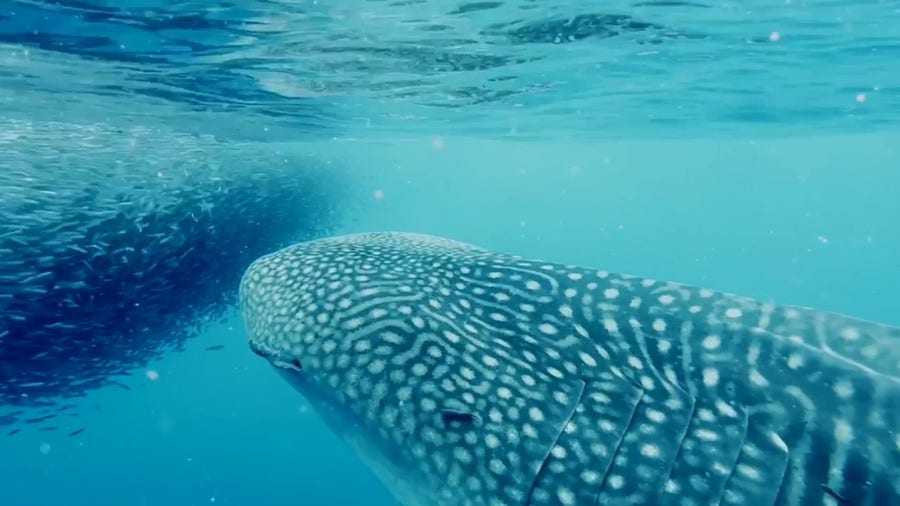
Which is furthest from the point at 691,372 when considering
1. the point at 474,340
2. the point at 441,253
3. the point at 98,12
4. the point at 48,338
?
the point at 48,338

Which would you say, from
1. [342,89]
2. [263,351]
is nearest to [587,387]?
[263,351]

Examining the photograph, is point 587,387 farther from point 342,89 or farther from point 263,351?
point 342,89

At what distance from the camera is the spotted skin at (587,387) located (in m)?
2.63

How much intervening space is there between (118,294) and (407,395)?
12565 mm

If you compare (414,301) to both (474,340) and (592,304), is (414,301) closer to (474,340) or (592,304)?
(474,340)

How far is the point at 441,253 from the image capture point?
4.13 m

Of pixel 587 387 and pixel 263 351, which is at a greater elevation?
pixel 263 351

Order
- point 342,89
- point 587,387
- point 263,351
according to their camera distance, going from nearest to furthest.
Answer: point 587,387 < point 263,351 < point 342,89

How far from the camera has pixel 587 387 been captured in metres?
3.00

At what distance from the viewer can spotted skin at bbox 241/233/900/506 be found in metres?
2.63

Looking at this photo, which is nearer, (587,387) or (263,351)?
(587,387)

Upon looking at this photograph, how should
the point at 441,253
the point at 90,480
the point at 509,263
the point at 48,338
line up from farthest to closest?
the point at 90,480
the point at 48,338
the point at 441,253
the point at 509,263

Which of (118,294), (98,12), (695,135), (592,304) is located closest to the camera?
(592,304)

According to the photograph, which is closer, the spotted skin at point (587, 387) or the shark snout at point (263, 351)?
the spotted skin at point (587, 387)
